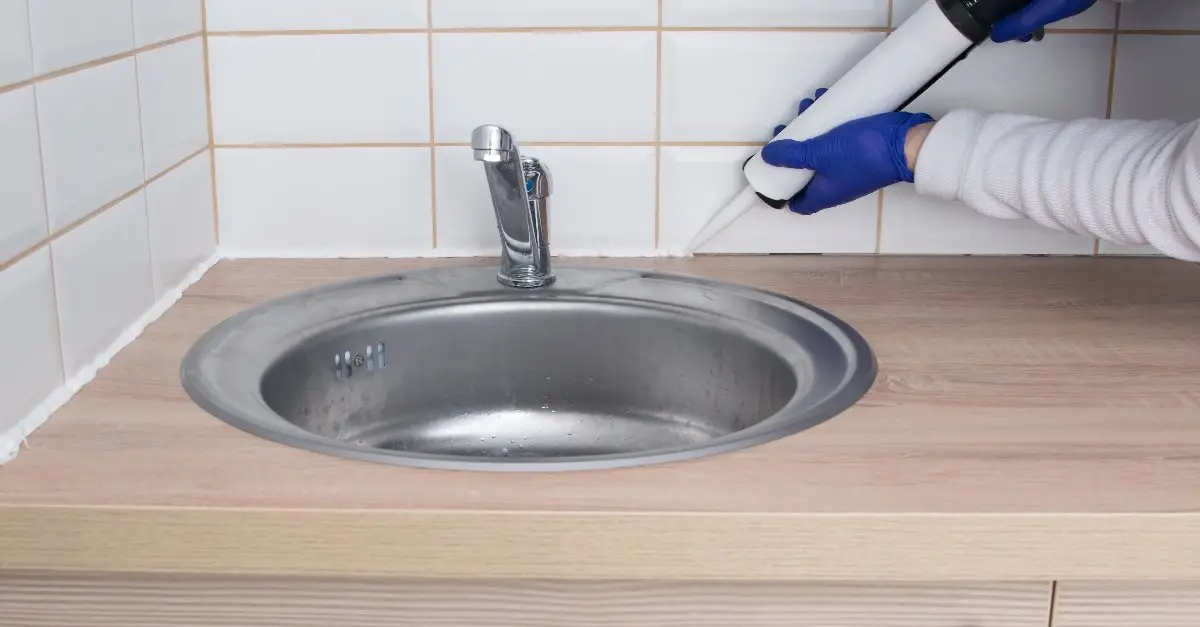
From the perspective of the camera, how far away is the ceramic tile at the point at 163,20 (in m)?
1.20

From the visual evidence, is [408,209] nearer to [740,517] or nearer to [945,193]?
[945,193]

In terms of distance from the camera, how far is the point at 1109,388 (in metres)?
1.04

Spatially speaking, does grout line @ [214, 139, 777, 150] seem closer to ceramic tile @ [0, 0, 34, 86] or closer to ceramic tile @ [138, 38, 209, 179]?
ceramic tile @ [138, 38, 209, 179]

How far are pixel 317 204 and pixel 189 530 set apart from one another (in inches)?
28.0

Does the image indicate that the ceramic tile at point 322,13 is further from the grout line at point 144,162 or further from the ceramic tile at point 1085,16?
the ceramic tile at point 1085,16

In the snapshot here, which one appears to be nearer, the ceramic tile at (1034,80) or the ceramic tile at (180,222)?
the ceramic tile at (180,222)

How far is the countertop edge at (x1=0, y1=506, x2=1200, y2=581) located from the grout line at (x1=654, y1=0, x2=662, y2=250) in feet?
2.32

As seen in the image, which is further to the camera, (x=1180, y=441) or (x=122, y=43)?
(x=122, y=43)

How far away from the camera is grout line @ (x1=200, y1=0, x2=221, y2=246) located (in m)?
1.41

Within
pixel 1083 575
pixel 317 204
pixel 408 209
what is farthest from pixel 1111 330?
pixel 317 204

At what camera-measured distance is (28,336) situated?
0.96m

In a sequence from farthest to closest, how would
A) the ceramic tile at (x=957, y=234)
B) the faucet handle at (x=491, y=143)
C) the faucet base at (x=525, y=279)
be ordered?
the ceramic tile at (x=957, y=234) < the faucet base at (x=525, y=279) < the faucet handle at (x=491, y=143)

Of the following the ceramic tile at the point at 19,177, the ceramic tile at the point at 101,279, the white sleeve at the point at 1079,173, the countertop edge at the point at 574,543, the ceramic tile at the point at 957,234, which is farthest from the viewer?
the ceramic tile at the point at 957,234

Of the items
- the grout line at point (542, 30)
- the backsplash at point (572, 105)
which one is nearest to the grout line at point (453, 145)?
the backsplash at point (572, 105)
